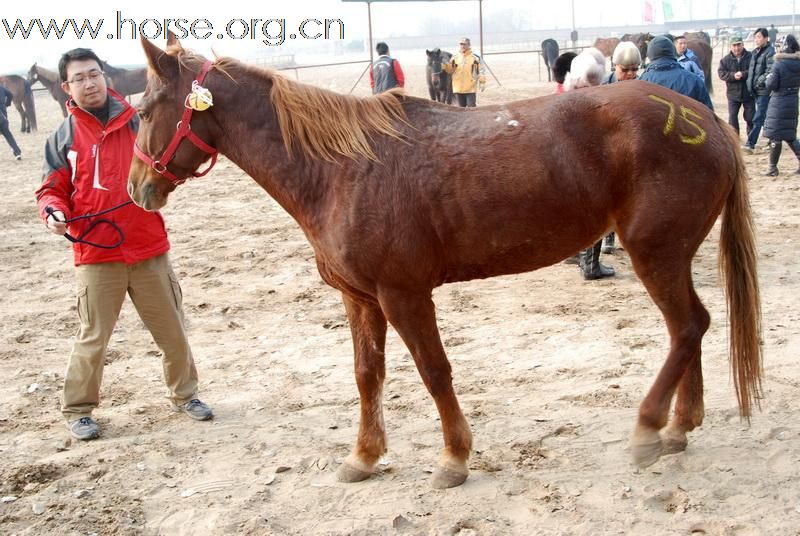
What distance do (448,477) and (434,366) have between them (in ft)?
1.62

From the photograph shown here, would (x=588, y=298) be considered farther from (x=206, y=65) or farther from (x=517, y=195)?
(x=206, y=65)

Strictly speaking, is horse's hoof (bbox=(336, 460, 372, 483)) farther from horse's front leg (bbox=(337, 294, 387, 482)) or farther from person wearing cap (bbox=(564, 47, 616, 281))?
person wearing cap (bbox=(564, 47, 616, 281))

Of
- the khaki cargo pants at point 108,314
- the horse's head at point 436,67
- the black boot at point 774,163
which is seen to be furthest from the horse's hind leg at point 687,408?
the horse's head at point 436,67

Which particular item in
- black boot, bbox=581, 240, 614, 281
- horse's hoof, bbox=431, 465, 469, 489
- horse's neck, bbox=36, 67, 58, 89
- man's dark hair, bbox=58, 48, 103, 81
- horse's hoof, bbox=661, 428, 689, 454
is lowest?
horse's hoof, bbox=431, 465, 469, 489

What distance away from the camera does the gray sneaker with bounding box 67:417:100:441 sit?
13.5ft

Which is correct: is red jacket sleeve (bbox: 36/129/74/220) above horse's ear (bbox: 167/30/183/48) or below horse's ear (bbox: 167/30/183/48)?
below

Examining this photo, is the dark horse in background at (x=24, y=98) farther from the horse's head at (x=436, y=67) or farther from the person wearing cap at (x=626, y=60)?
the person wearing cap at (x=626, y=60)

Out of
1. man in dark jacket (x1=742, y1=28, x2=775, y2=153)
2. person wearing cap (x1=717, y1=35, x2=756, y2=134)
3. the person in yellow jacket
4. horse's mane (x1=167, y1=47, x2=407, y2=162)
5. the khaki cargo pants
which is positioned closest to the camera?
horse's mane (x1=167, y1=47, x2=407, y2=162)

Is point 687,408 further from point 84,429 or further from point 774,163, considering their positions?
point 774,163

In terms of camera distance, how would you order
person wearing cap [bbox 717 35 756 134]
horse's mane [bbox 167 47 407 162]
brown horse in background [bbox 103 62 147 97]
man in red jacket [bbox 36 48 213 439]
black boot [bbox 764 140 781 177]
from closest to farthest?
horse's mane [bbox 167 47 407 162]
man in red jacket [bbox 36 48 213 439]
black boot [bbox 764 140 781 177]
person wearing cap [bbox 717 35 756 134]
brown horse in background [bbox 103 62 147 97]

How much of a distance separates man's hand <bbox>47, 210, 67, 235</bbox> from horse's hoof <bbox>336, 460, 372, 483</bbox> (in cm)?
179

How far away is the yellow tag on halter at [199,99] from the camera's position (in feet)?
10.8

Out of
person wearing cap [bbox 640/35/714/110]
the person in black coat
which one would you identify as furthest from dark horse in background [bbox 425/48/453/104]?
person wearing cap [bbox 640/35/714/110]

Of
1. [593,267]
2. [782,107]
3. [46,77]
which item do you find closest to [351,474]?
[593,267]
